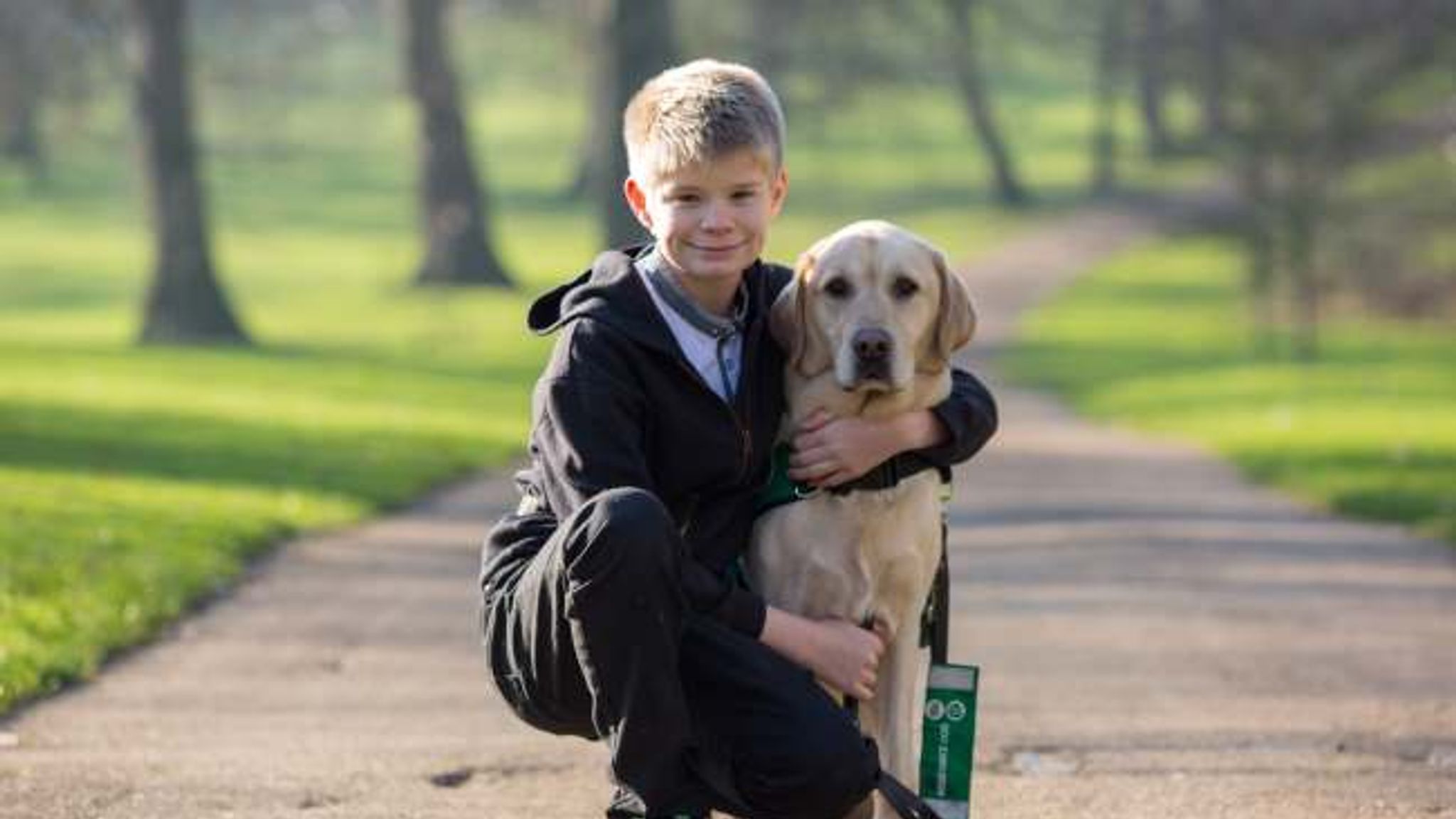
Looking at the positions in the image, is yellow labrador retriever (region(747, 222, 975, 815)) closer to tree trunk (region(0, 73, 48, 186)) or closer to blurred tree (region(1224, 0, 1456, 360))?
blurred tree (region(1224, 0, 1456, 360))

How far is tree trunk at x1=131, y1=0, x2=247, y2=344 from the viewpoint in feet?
97.5

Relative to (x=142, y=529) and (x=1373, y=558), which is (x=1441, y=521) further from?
(x=142, y=529)

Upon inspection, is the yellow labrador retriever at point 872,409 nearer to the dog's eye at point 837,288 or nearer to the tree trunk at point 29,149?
the dog's eye at point 837,288

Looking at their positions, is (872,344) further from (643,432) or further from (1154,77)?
(1154,77)

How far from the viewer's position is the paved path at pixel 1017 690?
22.2 ft

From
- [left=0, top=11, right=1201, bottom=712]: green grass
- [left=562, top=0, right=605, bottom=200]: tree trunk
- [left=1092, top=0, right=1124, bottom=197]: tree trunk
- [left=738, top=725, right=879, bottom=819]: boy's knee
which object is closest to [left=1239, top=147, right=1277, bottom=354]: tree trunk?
[left=562, top=0, right=605, bottom=200]: tree trunk

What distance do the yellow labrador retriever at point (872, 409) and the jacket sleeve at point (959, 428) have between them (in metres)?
0.04

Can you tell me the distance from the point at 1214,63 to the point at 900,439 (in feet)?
119

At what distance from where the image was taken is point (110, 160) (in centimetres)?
7225

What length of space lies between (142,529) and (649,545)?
27.9 feet

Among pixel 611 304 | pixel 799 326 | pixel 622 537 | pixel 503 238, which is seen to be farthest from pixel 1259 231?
pixel 622 537

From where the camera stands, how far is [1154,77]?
58.5 meters

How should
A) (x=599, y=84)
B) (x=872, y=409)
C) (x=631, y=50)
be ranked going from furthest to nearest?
(x=599, y=84)
(x=631, y=50)
(x=872, y=409)

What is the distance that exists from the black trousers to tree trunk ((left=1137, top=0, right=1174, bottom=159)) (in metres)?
45.2
